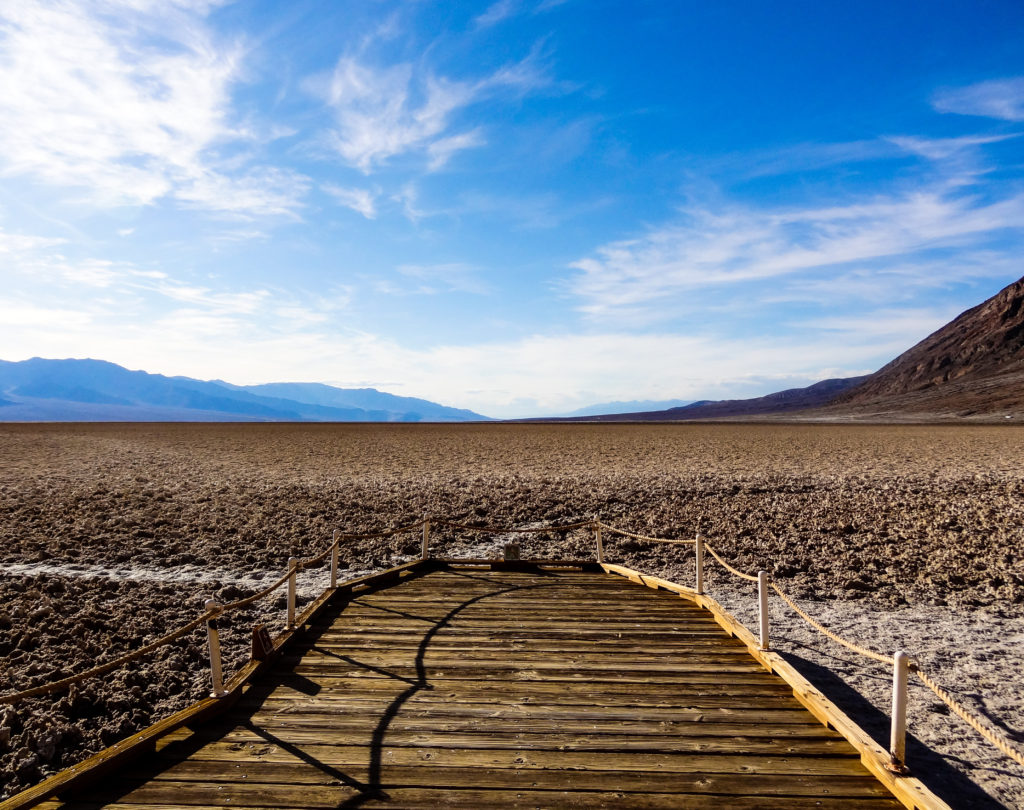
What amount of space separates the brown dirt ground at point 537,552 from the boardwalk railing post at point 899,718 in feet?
5.56

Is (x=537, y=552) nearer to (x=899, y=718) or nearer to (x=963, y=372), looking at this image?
(x=899, y=718)

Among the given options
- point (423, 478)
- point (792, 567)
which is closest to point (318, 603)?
point (792, 567)

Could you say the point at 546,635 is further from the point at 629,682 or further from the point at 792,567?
the point at 792,567

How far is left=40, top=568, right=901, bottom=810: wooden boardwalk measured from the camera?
4402mm

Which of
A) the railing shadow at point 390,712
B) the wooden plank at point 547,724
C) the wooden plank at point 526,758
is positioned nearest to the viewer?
the railing shadow at point 390,712

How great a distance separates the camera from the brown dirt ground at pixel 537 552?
277 inches

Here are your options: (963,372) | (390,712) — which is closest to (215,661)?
(390,712)

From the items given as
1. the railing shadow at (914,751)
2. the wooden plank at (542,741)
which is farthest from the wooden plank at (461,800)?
the railing shadow at (914,751)

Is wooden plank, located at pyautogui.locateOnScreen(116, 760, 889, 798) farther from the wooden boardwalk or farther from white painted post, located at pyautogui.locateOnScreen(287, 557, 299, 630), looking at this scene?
white painted post, located at pyautogui.locateOnScreen(287, 557, 299, 630)

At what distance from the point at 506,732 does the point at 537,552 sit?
9863mm

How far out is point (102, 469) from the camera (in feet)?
93.8

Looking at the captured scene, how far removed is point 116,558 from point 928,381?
165 metres

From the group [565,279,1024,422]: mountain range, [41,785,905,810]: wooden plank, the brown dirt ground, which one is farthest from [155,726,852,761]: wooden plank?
[565,279,1024,422]: mountain range

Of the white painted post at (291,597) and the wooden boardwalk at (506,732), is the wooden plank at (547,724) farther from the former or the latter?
the white painted post at (291,597)
